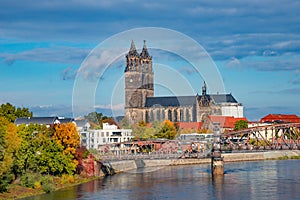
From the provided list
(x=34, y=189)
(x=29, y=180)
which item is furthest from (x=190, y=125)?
(x=34, y=189)

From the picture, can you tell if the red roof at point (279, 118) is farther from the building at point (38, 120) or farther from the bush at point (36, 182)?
the bush at point (36, 182)

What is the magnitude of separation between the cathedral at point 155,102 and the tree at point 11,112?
16603 mm

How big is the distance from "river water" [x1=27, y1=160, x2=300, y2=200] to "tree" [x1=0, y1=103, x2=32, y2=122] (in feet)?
45.4

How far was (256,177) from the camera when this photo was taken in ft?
168

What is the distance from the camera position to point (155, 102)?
131000 millimetres

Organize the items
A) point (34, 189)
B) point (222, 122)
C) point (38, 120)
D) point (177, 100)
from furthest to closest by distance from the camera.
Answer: point (177, 100) < point (222, 122) < point (38, 120) < point (34, 189)

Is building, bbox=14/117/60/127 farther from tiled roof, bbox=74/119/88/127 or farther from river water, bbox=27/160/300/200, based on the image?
river water, bbox=27/160/300/200

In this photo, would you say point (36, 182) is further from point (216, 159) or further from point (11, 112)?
point (11, 112)

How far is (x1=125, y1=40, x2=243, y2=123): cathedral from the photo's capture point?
299 feet

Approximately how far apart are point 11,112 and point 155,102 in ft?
216

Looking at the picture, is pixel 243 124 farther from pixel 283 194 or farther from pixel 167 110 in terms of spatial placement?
pixel 283 194

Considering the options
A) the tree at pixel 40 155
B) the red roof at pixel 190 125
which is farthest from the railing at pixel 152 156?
the red roof at pixel 190 125

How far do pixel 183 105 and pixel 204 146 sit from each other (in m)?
46.3

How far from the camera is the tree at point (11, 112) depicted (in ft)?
208
